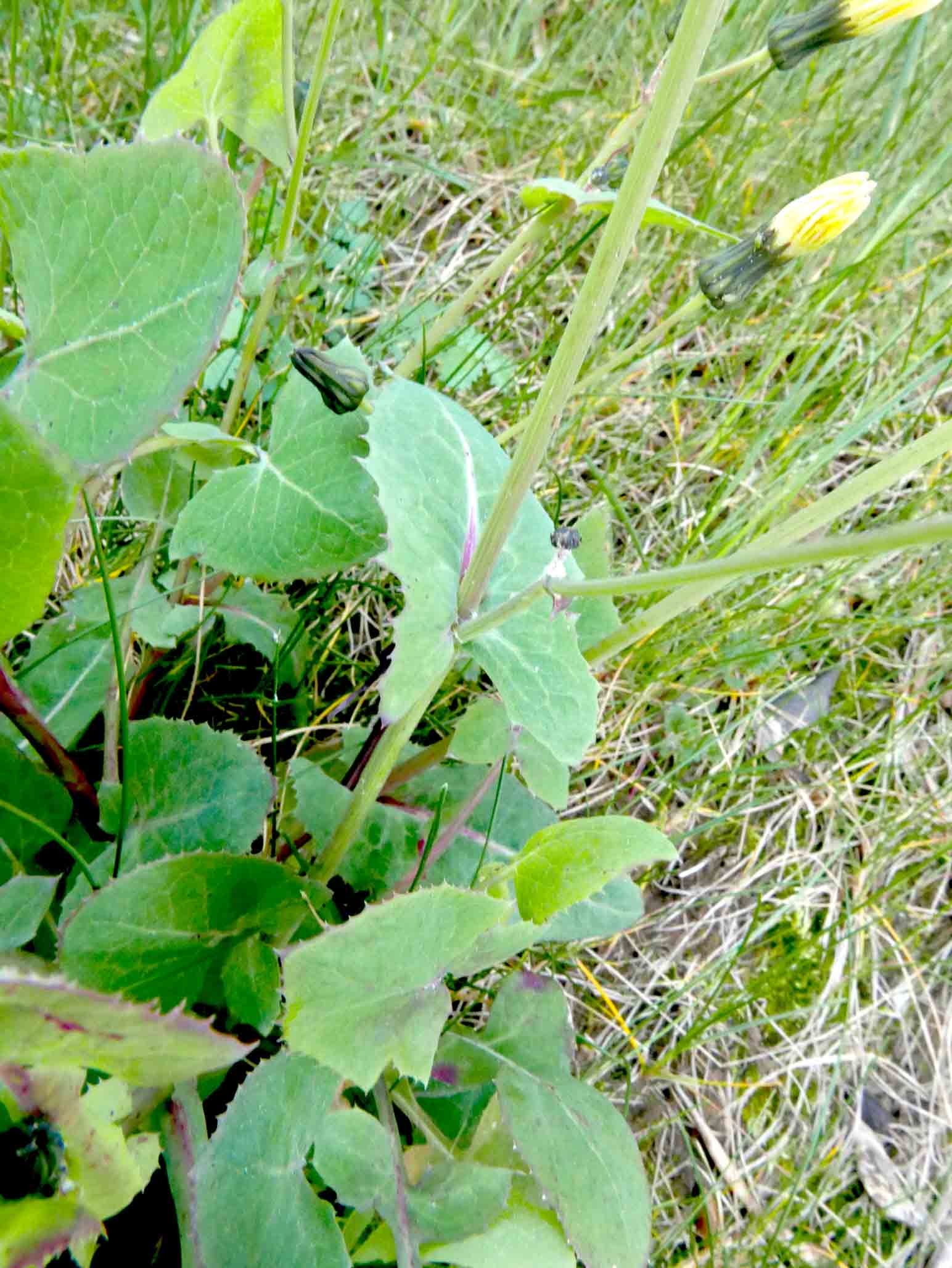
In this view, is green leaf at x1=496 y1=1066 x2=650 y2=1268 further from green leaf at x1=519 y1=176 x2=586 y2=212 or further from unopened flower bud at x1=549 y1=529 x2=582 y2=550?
green leaf at x1=519 y1=176 x2=586 y2=212

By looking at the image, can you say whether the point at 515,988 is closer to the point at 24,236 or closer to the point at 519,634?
the point at 519,634

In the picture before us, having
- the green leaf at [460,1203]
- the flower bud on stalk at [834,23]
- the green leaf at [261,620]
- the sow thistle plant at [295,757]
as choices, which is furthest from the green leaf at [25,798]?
the flower bud on stalk at [834,23]

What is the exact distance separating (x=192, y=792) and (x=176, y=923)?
15cm

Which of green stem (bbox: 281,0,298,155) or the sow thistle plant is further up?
green stem (bbox: 281,0,298,155)

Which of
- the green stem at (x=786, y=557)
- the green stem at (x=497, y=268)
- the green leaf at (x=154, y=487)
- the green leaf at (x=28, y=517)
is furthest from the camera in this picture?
the green leaf at (x=154, y=487)

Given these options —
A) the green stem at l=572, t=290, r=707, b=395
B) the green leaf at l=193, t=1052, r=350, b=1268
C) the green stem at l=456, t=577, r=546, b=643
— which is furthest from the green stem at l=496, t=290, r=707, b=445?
the green leaf at l=193, t=1052, r=350, b=1268

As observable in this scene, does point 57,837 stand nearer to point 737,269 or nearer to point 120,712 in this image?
point 120,712

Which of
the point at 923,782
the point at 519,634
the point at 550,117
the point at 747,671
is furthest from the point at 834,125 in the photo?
the point at 519,634

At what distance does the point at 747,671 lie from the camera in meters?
1.64

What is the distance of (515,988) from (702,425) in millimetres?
1072

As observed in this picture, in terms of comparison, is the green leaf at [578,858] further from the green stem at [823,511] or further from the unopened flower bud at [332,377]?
the unopened flower bud at [332,377]

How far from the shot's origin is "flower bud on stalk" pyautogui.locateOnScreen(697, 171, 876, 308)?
938 mm

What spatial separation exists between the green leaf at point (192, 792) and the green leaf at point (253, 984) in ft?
0.31

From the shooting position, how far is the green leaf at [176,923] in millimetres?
815
